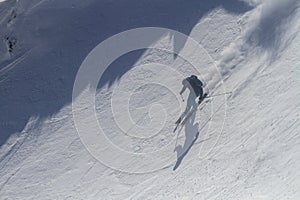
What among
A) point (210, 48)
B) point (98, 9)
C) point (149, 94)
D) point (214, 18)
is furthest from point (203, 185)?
point (98, 9)

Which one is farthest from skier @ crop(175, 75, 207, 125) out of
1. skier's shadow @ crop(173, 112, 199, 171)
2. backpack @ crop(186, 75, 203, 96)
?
skier's shadow @ crop(173, 112, 199, 171)

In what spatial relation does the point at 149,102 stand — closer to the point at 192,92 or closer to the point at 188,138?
the point at 192,92

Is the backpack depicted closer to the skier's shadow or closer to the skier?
the skier

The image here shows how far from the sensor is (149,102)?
56.9ft

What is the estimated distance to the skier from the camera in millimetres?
16984

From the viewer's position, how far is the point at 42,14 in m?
17.1

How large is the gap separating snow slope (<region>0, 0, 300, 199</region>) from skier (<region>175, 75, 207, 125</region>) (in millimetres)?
293

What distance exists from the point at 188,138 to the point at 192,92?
167 cm

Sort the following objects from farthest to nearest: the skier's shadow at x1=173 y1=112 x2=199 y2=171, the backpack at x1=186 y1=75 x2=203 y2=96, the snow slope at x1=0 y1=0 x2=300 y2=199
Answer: the skier's shadow at x1=173 y1=112 x2=199 y2=171
the backpack at x1=186 y1=75 x2=203 y2=96
the snow slope at x1=0 y1=0 x2=300 y2=199

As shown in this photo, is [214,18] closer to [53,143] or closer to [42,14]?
[42,14]

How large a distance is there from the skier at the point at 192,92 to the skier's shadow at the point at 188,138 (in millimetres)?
290

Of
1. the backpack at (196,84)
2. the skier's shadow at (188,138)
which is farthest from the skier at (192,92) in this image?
the skier's shadow at (188,138)

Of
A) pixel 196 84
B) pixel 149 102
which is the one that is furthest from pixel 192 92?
pixel 149 102

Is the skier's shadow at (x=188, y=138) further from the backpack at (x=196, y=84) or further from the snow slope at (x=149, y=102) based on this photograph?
the backpack at (x=196, y=84)
